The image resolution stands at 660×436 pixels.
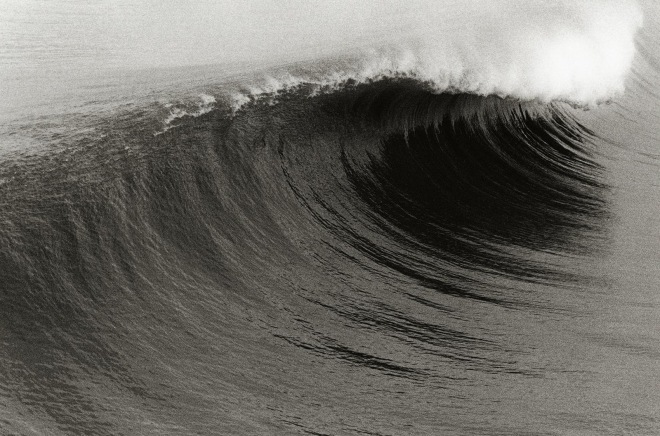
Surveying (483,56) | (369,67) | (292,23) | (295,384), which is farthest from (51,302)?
(483,56)

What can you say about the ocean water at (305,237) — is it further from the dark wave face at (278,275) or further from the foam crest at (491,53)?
the foam crest at (491,53)

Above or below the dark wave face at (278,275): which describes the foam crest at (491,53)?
above

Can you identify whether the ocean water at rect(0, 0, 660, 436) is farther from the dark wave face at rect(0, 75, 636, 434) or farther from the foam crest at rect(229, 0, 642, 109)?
the foam crest at rect(229, 0, 642, 109)

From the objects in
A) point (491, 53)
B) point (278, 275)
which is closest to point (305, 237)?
point (278, 275)

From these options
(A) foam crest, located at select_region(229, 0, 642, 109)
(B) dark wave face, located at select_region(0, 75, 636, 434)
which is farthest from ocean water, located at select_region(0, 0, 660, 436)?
(A) foam crest, located at select_region(229, 0, 642, 109)

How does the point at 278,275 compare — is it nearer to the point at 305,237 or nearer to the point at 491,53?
the point at 305,237

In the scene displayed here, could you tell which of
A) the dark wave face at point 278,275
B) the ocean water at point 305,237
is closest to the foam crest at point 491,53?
the ocean water at point 305,237
